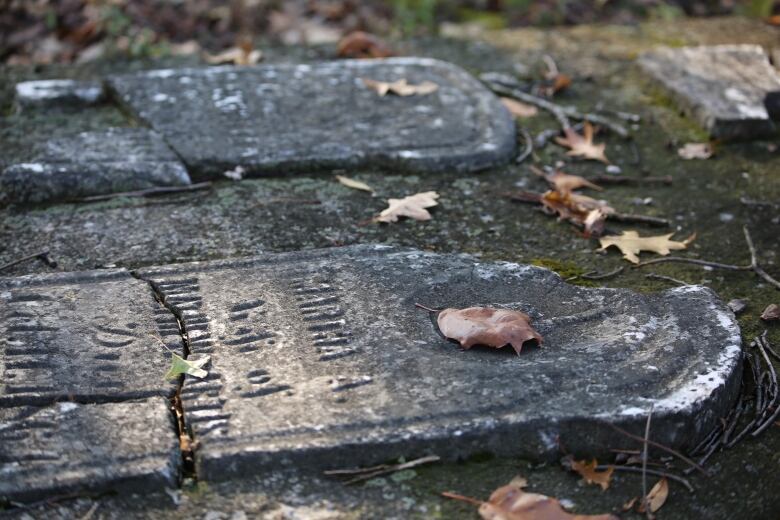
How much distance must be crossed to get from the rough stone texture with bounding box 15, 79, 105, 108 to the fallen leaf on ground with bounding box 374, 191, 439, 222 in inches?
48.7

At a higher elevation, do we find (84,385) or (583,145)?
(84,385)

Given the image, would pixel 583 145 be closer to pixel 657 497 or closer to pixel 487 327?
pixel 487 327

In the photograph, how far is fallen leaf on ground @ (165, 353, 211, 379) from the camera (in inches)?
74.6

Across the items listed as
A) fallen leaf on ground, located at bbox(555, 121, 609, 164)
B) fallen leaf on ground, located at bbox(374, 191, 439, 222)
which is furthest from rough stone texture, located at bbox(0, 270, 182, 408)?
fallen leaf on ground, located at bbox(555, 121, 609, 164)

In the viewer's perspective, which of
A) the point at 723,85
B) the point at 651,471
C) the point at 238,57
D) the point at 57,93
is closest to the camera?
the point at 651,471

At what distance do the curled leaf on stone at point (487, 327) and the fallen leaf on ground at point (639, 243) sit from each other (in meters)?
0.62

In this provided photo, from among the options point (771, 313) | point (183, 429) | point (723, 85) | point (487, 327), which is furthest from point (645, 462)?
point (723, 85)

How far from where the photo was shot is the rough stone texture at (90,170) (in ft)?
8.89

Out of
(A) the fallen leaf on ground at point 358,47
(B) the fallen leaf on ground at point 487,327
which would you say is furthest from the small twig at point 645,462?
(A) the fallen leaf on ground at point 358,47

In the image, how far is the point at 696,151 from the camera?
3.18m

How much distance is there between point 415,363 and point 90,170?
4.29 feet

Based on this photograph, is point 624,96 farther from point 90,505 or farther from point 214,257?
point 90,505

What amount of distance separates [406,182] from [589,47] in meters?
1.57

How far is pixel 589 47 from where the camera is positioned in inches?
161
